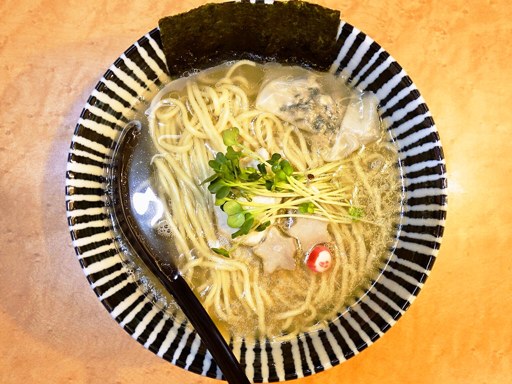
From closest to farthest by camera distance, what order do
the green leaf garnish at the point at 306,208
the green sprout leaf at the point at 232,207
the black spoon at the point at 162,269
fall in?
1. the black spoon at the point at 162,269
2. the green sprout leaf at the point at 232,207
3. the green leaf garnish at the point at 306,208

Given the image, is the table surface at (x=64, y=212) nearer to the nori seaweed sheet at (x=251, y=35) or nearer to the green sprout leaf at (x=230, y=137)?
the nori seaweed sheet at (x=251, y=35)

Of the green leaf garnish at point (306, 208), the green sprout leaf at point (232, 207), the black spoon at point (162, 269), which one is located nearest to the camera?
the black spoon at point (162, 269)

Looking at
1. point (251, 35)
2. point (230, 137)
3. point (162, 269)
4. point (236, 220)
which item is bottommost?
point (162, 269)

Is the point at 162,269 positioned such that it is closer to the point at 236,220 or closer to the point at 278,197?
the point at 236,220

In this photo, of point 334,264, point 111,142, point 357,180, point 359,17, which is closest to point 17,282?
point 111,142

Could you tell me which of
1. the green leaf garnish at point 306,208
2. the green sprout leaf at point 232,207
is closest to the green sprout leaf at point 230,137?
the green sprout leaf at point 232,207

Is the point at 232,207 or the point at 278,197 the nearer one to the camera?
the point at 232,207

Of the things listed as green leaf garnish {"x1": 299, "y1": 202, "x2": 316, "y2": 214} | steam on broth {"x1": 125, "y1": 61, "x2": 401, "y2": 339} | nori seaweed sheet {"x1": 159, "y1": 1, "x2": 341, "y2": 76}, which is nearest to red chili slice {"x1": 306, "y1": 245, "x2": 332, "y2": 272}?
steam on broth {"x1": 125, "y1": 61, "x2": 401, "y2": 339}

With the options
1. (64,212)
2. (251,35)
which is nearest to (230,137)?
(251,35)
